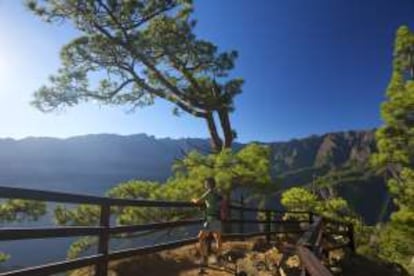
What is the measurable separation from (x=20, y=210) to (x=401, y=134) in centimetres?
1713

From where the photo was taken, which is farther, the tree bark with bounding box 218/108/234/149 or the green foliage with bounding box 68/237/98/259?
the tree bark with bounding box 218/108/234/149

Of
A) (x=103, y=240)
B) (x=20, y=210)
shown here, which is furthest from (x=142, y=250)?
(x=20, y=210)

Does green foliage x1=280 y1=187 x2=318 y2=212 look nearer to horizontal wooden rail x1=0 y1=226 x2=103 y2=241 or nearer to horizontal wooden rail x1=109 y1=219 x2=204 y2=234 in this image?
horizontal wooden rail x1=109 y1=219 x2=204 y2=234

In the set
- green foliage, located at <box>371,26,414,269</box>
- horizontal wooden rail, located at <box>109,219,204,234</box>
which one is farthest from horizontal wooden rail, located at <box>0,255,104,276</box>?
green foliage, located at <box>371,26,414,269</box>

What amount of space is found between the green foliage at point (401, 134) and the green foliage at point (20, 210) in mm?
15777

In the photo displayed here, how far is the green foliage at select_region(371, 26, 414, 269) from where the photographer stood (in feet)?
75.6

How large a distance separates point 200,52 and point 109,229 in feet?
53.9

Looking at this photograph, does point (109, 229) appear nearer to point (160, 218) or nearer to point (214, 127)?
point (160, 218)

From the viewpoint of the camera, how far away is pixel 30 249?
5217 inches

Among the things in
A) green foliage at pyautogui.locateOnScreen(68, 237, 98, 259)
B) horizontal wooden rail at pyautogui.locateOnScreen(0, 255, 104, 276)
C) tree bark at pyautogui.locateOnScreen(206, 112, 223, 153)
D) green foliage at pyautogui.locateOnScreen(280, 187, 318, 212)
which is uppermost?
tree bark at pyautogui.locateOnScreen(206, 112, 223, 153)

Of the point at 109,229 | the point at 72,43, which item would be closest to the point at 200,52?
the point at 72,43

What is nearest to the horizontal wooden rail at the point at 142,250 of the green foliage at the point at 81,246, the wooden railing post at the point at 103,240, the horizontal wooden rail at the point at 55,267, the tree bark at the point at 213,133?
the wooden railing post at the point at 103,240

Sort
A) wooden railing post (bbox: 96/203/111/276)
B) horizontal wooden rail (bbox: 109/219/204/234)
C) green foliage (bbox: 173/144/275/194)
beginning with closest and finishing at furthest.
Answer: wooden railing post (bbox: 96/203/111/276) → horizontal wooden rail (bbox: 109/219/204/234) → green foliage (bbox: 173/144/275/194)

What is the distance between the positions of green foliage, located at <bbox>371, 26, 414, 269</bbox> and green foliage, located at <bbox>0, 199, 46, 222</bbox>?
15777 mm
